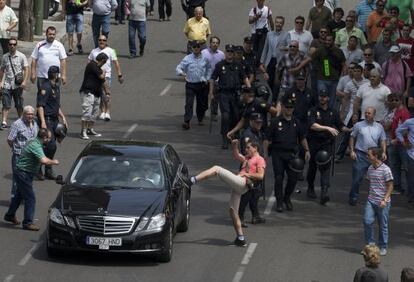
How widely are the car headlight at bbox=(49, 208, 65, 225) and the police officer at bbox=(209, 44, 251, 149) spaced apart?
793 centimetres

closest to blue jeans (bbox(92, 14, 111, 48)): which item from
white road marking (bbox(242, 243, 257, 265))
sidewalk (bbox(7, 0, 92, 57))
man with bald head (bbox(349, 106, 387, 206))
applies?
sidewalk (bbox(7, 0, 92, 57))

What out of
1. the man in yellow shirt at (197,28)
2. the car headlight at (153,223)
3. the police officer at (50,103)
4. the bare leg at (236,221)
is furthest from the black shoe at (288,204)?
the man in yellow shirt at (197,28)

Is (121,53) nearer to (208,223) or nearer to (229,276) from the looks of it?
(208,223)

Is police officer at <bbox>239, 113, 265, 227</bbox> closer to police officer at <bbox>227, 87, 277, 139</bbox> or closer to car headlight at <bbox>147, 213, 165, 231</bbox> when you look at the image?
police officer at <bbox>227, 87, 277, 139</bbox>

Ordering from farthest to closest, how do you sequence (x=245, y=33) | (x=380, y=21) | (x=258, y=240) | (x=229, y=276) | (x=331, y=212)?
(x=245, y=33) → (x=380, y=21) → (x=331, y=212) → (x=258, y=240) → (x=229, y=276)

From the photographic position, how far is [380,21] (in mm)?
30141

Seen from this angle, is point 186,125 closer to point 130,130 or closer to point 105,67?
point 130,130

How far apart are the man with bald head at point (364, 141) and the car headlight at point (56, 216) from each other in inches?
233

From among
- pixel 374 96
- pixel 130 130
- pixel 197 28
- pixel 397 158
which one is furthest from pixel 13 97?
pixel 397 158

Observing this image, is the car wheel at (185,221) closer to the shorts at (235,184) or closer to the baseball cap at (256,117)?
the shorts at (235,184)

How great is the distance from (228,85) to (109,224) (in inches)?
333

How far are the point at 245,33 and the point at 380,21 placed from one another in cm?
821

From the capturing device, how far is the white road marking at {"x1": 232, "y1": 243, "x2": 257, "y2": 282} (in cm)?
1870

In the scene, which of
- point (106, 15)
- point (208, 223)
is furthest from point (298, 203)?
point (106, 15)
